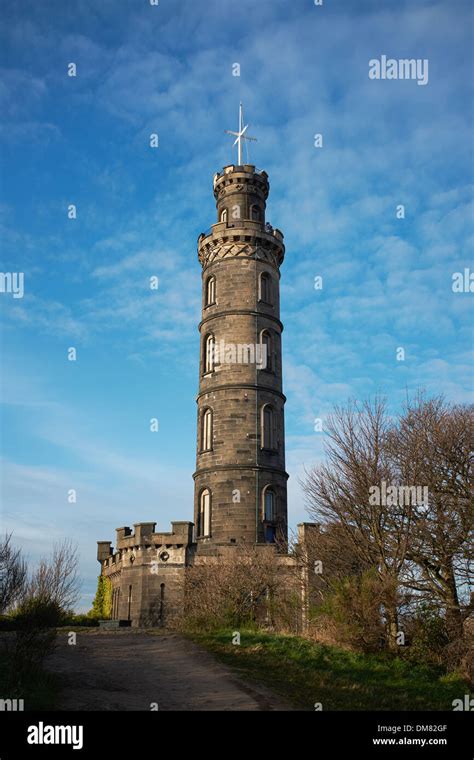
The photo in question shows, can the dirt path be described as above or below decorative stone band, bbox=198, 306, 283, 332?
below

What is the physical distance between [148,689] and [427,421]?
38.7 feet

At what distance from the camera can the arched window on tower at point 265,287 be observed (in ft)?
119

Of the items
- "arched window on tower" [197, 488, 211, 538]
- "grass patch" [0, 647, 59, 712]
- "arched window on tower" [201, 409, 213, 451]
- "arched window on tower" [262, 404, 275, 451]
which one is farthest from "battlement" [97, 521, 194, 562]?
"grass patch" [0, 647, 59, 712]

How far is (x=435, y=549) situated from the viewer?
757 inches

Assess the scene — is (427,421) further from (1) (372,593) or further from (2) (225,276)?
(2) (225,276)

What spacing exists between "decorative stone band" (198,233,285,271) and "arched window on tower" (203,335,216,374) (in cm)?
421

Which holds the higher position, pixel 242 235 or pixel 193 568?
pixel 242 235

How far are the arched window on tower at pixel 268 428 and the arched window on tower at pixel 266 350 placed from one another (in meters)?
2.05

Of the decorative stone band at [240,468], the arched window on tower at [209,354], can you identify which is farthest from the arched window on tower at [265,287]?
the decorative stone band at [240,468]

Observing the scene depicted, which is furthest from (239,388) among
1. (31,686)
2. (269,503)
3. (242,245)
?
(31,686)

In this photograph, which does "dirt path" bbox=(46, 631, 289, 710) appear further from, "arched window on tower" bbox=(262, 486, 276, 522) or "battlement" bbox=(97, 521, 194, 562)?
"arched window on tower" bbox=(262, 486, 276, 522)

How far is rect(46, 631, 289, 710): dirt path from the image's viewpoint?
38.8 feet

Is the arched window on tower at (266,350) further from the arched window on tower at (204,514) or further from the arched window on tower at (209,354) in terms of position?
the arched window on tower at (204,514)
